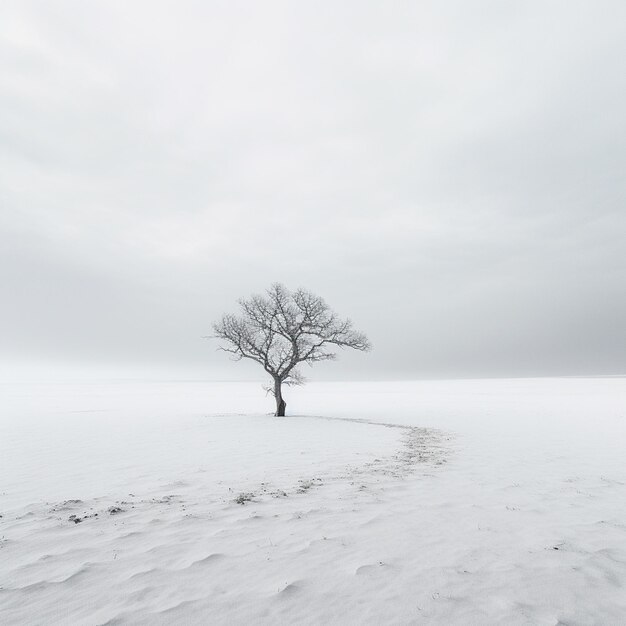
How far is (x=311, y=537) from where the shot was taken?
21.5 feet

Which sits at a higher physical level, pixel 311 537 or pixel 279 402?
pixel 279 402

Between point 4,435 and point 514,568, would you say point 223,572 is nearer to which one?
point 514,568

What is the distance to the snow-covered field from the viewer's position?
4527mm

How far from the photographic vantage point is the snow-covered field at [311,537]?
4.53m

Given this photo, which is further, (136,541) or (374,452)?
(374,452)

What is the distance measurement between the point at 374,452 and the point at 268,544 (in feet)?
31.7

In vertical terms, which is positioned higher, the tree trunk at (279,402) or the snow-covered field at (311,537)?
the tree trunk at (279,402)

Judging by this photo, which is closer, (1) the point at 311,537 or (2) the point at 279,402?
(1) the point at 311,537

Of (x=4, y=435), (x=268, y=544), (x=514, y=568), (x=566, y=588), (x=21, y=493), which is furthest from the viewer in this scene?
(x=4, y=435)

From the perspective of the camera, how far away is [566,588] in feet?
16.4

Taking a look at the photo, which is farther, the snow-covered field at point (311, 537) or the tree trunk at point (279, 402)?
the tree trunk at point (279, 402)

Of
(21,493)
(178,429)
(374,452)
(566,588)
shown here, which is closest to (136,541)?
(21,493)

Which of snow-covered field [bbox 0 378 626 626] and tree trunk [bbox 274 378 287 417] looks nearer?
snow-covered field [bbox 0 378 626 626]

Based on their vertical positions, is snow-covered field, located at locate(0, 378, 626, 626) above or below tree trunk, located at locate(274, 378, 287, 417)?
below
